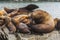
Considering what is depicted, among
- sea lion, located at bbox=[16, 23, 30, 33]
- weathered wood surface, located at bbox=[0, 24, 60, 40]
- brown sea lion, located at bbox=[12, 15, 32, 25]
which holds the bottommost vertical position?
weathered wood surface, located at bbox=[0, 24, 60, 40]

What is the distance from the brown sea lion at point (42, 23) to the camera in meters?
1.05

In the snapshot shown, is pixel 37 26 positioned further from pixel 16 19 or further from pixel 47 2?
pixel 47 2

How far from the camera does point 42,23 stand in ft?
3.52

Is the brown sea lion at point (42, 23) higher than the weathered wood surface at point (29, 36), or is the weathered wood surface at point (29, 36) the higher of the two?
the brown sea lion at point (42, 23)

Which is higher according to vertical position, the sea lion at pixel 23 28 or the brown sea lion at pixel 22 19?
the brown sea lion at pixel 22 19

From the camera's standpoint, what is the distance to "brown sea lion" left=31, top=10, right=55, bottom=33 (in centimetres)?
105

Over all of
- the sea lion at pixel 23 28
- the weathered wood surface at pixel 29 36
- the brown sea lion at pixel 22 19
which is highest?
the brown sea lion at pixel 22 19

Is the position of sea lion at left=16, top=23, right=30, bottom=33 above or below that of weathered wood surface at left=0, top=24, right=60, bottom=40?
above

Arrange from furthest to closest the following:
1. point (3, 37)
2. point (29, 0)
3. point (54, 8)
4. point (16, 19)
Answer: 1. point (29, 0)
2. point (54, 8)
3. point (16, 19)
4. point (3, 37)

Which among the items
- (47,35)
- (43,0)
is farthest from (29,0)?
(47,35)

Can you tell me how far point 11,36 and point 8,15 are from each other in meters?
0.18

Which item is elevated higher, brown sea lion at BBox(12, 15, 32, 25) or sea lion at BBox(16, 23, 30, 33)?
brown sea lion at BBox(12, 15, 32, 25)

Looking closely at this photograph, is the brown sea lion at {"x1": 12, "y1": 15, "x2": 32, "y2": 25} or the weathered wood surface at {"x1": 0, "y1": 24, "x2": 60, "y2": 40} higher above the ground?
the brown sea lion at {"x1": 12, "y1": 15, "x2": 32, "y2": 25}

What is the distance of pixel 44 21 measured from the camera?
1.08 metres
